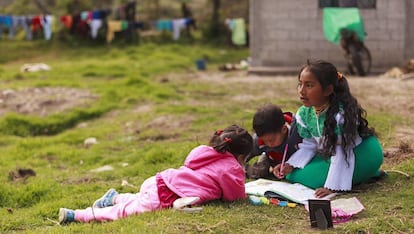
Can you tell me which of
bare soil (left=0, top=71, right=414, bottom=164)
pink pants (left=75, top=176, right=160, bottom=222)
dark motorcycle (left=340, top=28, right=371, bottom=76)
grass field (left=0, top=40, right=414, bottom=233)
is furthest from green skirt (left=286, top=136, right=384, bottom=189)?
dark motorcycle (left=340, top=28, right=371, bottom=76)

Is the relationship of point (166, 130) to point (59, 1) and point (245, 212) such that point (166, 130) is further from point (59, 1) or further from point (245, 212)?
point (59, 1)

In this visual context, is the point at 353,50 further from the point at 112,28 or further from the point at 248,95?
the point at 112,28

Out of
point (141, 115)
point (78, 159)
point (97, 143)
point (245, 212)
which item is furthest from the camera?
point (141, 115)

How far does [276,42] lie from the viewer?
600 inches

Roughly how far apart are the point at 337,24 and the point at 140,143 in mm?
6674

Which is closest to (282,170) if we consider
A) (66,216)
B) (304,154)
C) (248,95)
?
(304,154)

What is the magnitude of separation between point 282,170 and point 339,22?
8.93m

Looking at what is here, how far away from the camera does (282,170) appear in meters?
5.69

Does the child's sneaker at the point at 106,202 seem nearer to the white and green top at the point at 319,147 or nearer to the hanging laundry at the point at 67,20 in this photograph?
the white and green top at the point at 319,147

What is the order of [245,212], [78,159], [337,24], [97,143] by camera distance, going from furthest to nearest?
1. [337,24]
2. [97,143]
3. [78,159]
4. [245,212]

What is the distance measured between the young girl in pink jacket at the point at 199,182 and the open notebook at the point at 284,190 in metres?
0.27

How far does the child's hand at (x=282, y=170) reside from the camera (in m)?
5.68

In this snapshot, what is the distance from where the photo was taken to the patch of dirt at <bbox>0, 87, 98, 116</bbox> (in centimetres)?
1130

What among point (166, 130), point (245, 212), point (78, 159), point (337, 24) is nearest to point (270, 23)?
point (337, 24)
